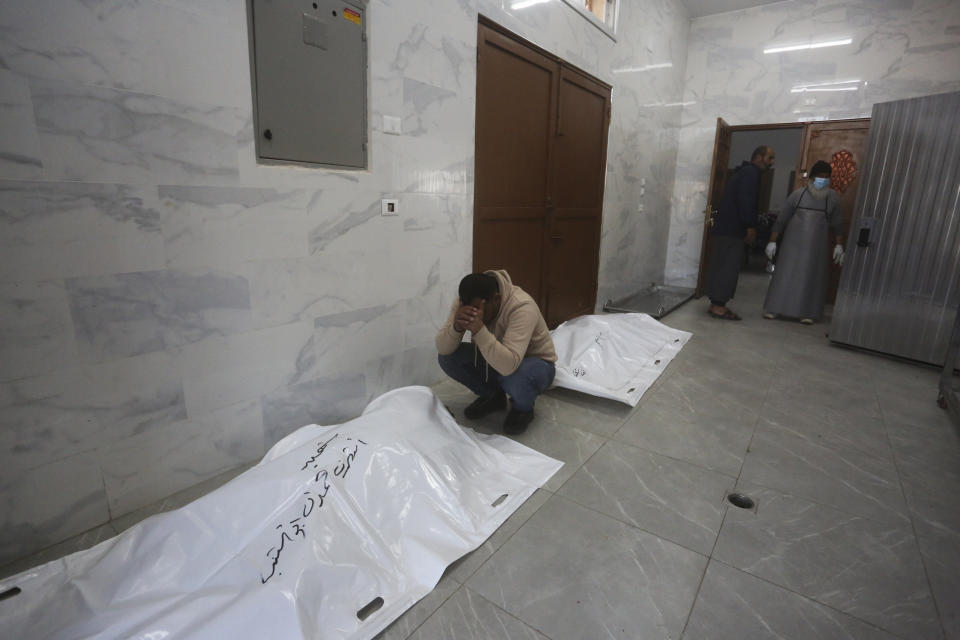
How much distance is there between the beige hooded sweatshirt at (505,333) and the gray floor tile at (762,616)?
1.17 m

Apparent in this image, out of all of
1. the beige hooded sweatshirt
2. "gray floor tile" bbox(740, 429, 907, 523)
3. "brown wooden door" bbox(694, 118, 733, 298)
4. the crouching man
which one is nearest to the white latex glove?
"brown wooden door" bbox(694, 118, 733, 298)

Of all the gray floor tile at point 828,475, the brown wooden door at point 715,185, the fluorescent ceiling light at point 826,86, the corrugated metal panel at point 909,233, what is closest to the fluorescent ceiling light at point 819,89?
the fluorescent ceiling light at point 826,86

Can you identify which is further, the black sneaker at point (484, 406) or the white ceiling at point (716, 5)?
the white ceiling at point (716, 5)

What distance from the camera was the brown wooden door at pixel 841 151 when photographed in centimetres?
577

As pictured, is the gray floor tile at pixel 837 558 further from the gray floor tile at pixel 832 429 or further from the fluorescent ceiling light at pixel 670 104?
the fluorescent ceiling light at pixel 670 104

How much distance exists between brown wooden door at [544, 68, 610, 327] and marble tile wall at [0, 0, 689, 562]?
144cm

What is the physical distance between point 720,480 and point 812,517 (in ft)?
1.19

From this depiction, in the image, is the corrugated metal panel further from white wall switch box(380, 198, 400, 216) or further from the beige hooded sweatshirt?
white wall switch box(380, 198, 400, 216)

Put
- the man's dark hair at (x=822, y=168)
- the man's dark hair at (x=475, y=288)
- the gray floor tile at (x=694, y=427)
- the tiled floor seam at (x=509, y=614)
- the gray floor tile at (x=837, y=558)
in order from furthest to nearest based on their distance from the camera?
the man's dark hair at (x=822, y=168)
the gray floor tile at (x=694, y=427)
the man's dark hair at (x=475, y=288)
the gray floor tile at (x=837, y=558)
the tiled floor seam at (x=509, y=614)

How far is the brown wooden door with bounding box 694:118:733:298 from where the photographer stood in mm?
A: 5785

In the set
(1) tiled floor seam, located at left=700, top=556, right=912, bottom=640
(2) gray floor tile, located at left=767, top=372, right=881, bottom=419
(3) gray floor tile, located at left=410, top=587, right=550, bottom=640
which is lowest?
(3) gray floor tile, located at left=410, top=587, right=550, bottom=640

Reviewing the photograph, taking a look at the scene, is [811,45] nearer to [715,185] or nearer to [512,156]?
[715,185]

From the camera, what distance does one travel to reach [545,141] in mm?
Answer: 3977

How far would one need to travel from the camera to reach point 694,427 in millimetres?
2789
